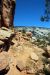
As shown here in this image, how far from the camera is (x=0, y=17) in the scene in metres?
30.0

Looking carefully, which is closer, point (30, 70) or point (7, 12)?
point (30, 70)

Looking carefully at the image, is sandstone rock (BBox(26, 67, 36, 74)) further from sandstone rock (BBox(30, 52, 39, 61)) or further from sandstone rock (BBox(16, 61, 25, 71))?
sandstone rock (BBox(30, 52, 39, 61))

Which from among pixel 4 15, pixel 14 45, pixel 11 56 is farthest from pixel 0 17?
pixel 11 56

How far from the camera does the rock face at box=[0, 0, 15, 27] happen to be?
30172mm

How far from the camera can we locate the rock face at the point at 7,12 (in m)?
30.2

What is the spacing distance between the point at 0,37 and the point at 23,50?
528cm

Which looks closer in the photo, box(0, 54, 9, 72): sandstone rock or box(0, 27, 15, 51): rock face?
box(0, 54, 9, 72): sandstone rock

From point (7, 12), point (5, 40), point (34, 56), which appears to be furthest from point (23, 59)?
point (7, 12)

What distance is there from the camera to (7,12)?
102ft

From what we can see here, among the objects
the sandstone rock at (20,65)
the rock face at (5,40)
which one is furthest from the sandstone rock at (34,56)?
the rock face at (5,40)

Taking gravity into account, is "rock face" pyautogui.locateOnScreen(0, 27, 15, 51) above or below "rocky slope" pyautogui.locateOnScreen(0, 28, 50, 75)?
above

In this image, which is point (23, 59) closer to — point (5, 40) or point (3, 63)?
point (5, 40)

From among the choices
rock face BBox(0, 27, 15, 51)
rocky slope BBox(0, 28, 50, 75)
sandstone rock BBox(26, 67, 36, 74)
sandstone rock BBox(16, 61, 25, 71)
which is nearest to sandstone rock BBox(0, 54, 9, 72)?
rocky slope BBox(0, 28, 50, 75)

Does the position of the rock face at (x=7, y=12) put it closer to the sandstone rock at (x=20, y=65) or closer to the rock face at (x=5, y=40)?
the rock face at (x=5, y=40)
